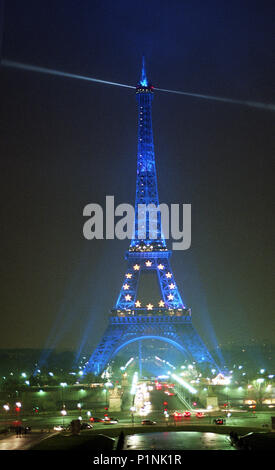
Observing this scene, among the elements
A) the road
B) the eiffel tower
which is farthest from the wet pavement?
the eiffel tower

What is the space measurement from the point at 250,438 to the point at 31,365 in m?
108

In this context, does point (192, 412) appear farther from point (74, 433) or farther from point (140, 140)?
point (140, 140)

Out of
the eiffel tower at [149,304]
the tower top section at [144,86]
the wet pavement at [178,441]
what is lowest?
the wet pavement at [178,441]

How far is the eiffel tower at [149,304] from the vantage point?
94.2 meters

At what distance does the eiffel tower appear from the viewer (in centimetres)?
9419

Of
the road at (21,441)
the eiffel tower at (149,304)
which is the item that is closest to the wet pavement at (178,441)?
the road at (21,441)

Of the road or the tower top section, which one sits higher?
the tower top section

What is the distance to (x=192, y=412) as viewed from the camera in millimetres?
62688

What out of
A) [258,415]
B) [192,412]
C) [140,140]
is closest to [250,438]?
[258,415]

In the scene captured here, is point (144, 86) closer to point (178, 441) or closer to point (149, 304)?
point (149, 304)

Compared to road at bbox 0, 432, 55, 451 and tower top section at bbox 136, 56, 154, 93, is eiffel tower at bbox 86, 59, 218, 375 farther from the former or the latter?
road at bbox 0, 432, 55, 451

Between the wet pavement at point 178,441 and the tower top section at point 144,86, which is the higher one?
the tower top section at point 144,86

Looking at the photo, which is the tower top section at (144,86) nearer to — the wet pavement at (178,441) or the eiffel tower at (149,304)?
the eiffel tower at (149,304)

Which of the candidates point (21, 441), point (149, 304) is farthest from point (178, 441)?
point (149, 304)
